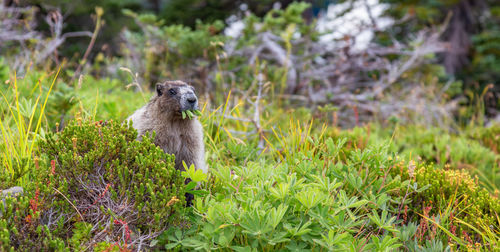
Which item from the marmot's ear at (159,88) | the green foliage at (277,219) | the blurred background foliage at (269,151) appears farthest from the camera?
the marmot's ear at (159,88)

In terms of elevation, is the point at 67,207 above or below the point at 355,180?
above

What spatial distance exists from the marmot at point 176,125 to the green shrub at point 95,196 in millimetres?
553

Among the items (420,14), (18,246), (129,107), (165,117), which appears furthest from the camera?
(420,14)

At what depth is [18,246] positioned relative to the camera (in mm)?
2275

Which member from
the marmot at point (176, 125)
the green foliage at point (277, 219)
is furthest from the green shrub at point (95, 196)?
the marmot at point (176, 125)

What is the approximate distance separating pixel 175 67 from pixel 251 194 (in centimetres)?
626

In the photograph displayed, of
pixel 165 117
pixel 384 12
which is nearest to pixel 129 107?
pixel 165 117

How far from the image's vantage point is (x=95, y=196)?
104 inches

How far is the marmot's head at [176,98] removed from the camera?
3428 mm

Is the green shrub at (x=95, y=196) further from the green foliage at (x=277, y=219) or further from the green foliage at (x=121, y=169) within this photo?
the green foliage at (x=277, y=219)

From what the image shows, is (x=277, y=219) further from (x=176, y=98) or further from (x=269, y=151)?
(x=269, y=151)

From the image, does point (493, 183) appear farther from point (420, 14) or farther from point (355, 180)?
point (420, 14)

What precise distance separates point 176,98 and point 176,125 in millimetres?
258

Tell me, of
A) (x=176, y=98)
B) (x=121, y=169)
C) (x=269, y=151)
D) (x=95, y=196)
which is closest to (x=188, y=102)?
(x=176, y=98)
